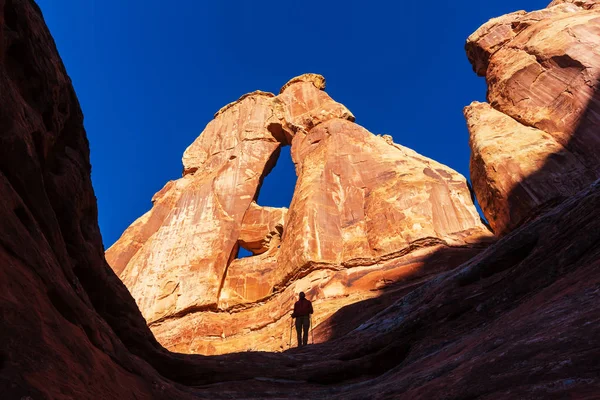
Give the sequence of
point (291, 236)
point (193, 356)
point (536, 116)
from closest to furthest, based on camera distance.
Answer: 1. point (193, 356)
2. point (536, 116)
3. point (291, 236)

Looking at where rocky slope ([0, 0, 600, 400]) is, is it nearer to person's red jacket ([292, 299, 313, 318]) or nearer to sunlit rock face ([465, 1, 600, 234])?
person's red jacket ([292, 299, 313, 318])

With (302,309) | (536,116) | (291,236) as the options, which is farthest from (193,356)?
(536,116)

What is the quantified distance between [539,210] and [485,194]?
4884mm

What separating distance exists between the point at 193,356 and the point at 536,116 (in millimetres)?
25153

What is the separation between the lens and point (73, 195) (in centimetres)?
845

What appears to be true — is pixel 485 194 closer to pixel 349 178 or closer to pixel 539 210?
pixel 539 210

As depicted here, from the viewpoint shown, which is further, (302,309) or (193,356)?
(302,309)

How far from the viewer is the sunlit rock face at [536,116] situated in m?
23.2

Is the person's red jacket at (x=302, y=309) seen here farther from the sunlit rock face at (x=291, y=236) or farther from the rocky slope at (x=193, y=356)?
the sunlit rock face at (x=291, y=236)

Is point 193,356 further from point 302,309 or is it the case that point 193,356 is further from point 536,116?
point 536,116

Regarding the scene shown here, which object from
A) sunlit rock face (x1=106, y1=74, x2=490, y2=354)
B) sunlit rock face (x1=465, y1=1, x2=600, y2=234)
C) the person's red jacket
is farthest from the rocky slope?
sunlit rock face (x1=465, y1=1, x2=600, y2=234)

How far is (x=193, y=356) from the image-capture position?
10328 millimetres

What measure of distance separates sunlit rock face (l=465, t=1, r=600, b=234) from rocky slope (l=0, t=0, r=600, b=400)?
1398 cm

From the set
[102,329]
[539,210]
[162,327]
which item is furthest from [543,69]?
[102,329]
